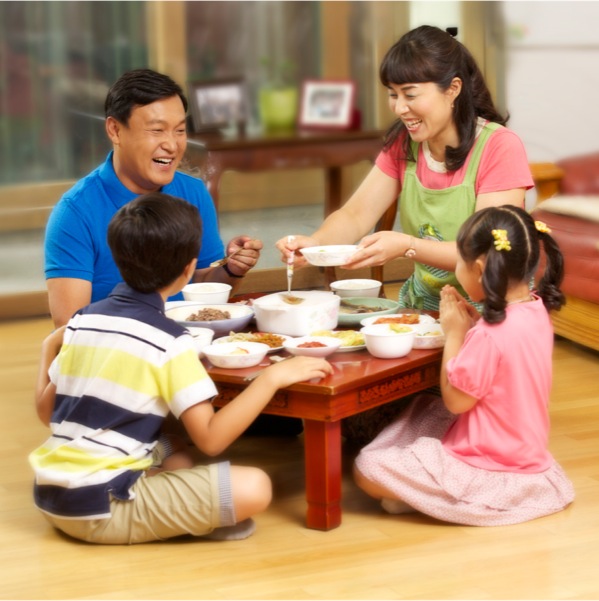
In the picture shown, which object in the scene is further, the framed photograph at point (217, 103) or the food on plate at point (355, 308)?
the framed photograph at point (217, 103)

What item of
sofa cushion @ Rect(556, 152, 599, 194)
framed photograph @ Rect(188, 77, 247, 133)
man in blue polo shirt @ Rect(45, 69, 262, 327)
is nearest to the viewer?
man in blue polo shirt @ Rect(45, 69, 262, 327)

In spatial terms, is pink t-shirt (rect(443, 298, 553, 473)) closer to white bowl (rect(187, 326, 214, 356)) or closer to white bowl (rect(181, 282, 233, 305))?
white bowl (rect(187, 326, 214, 356))

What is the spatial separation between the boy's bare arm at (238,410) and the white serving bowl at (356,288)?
2.14ft

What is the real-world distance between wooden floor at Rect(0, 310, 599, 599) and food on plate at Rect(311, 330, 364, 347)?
0.37 metres

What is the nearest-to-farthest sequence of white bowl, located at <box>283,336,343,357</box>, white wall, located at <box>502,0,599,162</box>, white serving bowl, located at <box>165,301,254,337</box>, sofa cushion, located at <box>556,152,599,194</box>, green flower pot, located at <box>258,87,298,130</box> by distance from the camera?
1. white bowl, located at <box>283,336,343,357</box>
2. white serving bowl, located at <box>165,301,254,337</box>
3. sofa cushion, located at <box>556,152,599,194</box>
4. green flower pot, located at <box>258,87,298,130</box>
5. white wall, located at <box>502,0,599,162</box>

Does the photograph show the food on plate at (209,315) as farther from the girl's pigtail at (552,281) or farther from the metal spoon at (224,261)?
the girl's pigtail at (552,281)

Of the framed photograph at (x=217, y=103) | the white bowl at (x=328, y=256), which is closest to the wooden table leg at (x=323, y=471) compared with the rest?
the white bowl at (x=328, y=256)

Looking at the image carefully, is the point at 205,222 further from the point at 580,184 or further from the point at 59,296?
the point at 580,184

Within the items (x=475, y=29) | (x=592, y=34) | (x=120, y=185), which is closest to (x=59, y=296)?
(x=120, y=185)

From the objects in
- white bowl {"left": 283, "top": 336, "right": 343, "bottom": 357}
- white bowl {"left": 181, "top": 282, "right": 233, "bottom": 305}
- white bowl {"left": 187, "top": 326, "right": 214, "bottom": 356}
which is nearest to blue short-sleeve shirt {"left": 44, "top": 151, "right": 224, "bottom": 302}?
white bowl {"left": 181, "top": 282, "right": 233, "bottom": 305}

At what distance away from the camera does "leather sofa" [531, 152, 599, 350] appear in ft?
12.0

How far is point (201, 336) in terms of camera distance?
2516 millimetres

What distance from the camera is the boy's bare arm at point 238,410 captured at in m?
2.24

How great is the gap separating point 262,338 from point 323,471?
0.35 metres
